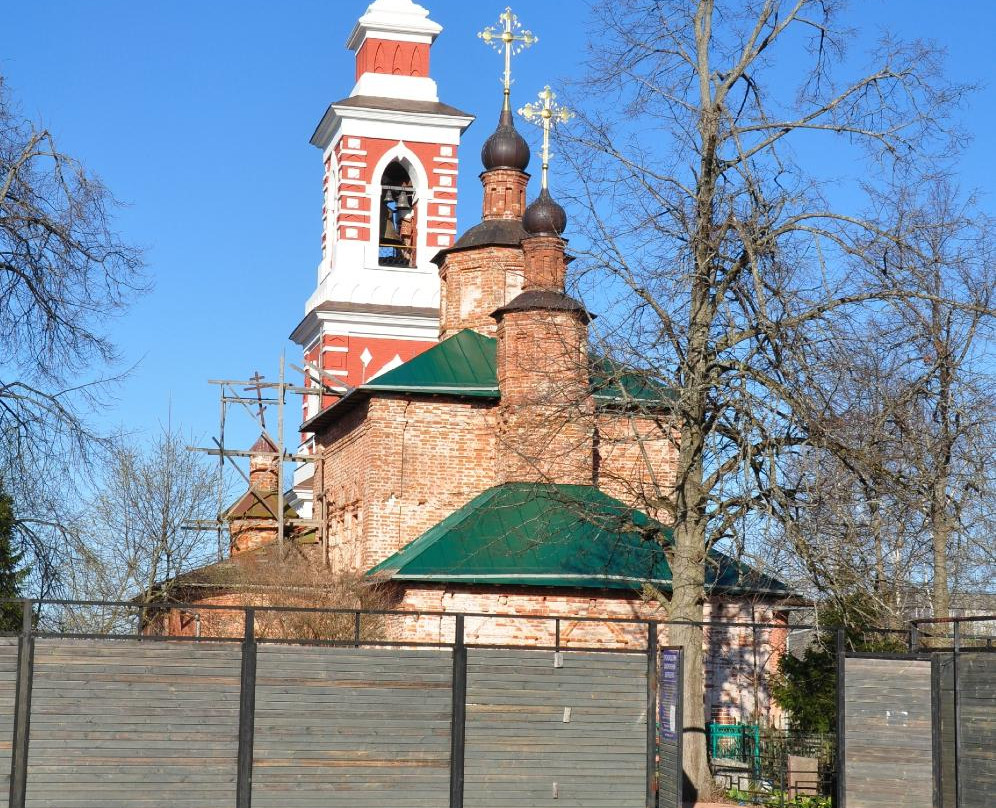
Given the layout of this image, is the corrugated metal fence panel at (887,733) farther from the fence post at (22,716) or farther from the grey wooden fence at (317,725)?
the fence post at (22,716)

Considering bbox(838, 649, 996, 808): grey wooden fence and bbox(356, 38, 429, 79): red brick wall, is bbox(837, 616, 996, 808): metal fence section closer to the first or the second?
bbox(838, 649, 996, 808): grey wooden fence

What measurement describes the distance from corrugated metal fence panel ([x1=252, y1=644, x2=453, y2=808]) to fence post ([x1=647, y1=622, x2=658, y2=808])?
2.41 meters

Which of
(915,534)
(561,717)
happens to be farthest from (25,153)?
(915,534)

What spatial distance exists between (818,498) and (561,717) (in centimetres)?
507

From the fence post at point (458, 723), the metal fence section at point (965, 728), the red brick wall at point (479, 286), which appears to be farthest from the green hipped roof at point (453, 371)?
the metal fence section at point (965, 728)

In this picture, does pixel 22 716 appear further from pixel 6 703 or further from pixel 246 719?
pixel 246 719

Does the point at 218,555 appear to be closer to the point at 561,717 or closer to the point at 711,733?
the point at 711,733

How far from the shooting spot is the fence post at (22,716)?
16.4 m

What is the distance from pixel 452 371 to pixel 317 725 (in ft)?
63.1

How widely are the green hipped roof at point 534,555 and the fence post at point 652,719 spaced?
33.6ft

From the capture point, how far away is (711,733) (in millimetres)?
31188

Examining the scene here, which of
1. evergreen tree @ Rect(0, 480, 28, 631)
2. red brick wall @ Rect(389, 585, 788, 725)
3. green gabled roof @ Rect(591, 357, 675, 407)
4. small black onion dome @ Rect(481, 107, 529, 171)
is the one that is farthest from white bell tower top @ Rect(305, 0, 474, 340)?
evergreen tree @ Rect(0, 480, 28, 631)

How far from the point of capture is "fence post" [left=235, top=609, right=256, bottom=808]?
17.2 meters

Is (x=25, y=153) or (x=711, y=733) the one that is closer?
(x=25, y=153)
